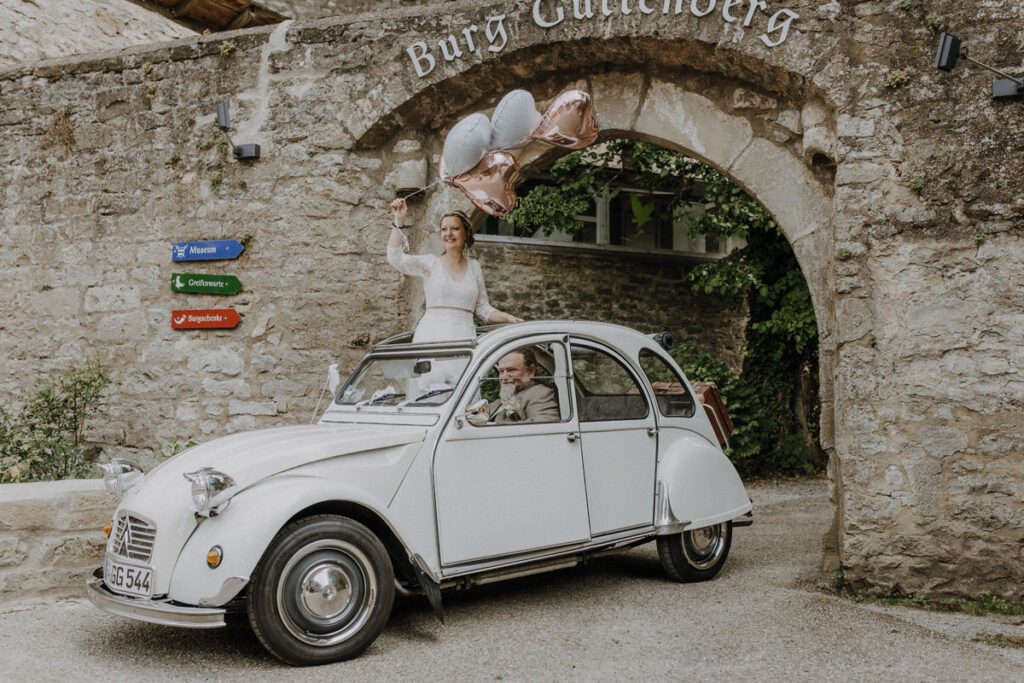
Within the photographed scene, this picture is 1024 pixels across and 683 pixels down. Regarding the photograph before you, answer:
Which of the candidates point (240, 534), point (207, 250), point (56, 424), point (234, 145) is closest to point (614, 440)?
point (240, 534)

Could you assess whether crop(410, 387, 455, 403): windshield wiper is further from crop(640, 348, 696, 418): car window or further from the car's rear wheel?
the car's rear wheel

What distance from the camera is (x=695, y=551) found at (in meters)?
5.89

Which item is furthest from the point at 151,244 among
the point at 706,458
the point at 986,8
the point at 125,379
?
the point at 986,8

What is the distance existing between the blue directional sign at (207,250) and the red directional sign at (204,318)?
1.32ft

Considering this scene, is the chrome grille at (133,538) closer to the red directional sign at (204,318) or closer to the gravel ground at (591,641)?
the gravel ground at (591,641)

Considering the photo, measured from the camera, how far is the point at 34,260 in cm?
814

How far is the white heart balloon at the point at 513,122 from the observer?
19.8 feet

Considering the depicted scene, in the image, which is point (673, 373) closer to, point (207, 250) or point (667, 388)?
point (667, 388)

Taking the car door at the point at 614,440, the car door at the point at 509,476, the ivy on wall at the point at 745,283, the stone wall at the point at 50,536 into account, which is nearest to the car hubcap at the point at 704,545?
the car door at the point at 614,440

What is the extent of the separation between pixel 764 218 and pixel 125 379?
732 centimetres

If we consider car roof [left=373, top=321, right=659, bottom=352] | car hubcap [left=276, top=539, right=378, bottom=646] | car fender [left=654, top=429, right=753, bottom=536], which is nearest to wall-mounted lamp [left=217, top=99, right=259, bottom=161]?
car roof [left=373, top=321, right=659, bottom=352]

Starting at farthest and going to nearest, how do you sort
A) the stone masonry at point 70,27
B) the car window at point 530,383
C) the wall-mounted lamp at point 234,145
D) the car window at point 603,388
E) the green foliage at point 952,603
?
the stone masonry at point 70,27, the wall-mounted lamp at point 234,145, the car window at point 603,388, the green foliage at point 952,603, the car window at point 530,383

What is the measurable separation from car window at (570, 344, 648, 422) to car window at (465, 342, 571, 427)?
12 centimetres

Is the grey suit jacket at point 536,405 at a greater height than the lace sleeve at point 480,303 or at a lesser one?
lesser
